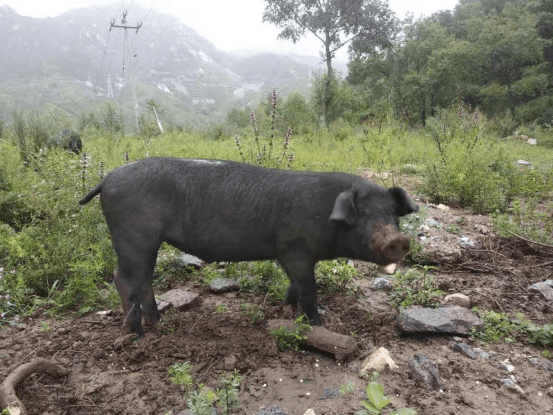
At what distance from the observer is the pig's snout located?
7.85ft

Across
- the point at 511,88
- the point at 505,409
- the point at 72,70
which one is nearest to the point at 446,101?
the point at 511,88

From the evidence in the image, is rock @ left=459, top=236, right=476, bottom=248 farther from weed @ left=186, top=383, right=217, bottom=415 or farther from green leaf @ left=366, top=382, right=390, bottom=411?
weed @ left=186, top=383, right=217, bottom=415

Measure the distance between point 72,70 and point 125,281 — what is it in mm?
228461

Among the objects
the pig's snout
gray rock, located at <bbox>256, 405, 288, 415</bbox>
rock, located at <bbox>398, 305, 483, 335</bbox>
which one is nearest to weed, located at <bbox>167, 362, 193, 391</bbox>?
gray rock, located at <bbox>256, 405, 288, 415</bbox>

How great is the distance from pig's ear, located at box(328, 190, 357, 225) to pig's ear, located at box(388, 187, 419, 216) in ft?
1.08

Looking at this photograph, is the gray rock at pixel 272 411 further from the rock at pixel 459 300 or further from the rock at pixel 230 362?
the rock at pixel 459 300

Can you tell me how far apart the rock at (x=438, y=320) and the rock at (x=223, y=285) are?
1.47 m

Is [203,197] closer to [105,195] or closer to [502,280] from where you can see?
A: [105,195]

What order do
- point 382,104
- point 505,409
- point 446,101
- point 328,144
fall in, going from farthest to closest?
1. point 446,101
2. point 328,144
3. point 382,104
4. point 505,409

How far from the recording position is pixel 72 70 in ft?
646

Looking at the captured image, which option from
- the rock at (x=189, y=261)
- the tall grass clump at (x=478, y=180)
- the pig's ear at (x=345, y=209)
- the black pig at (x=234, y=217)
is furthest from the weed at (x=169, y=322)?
the tall grass clump at (x=478, y=180)

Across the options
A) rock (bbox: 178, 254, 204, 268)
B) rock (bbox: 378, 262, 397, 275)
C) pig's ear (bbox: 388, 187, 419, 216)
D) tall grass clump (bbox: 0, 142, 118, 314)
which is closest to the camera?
pig's ear (bbox: 388, 187, 419, 216)

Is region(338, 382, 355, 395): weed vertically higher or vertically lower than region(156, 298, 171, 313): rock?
higher

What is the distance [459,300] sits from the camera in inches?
128
